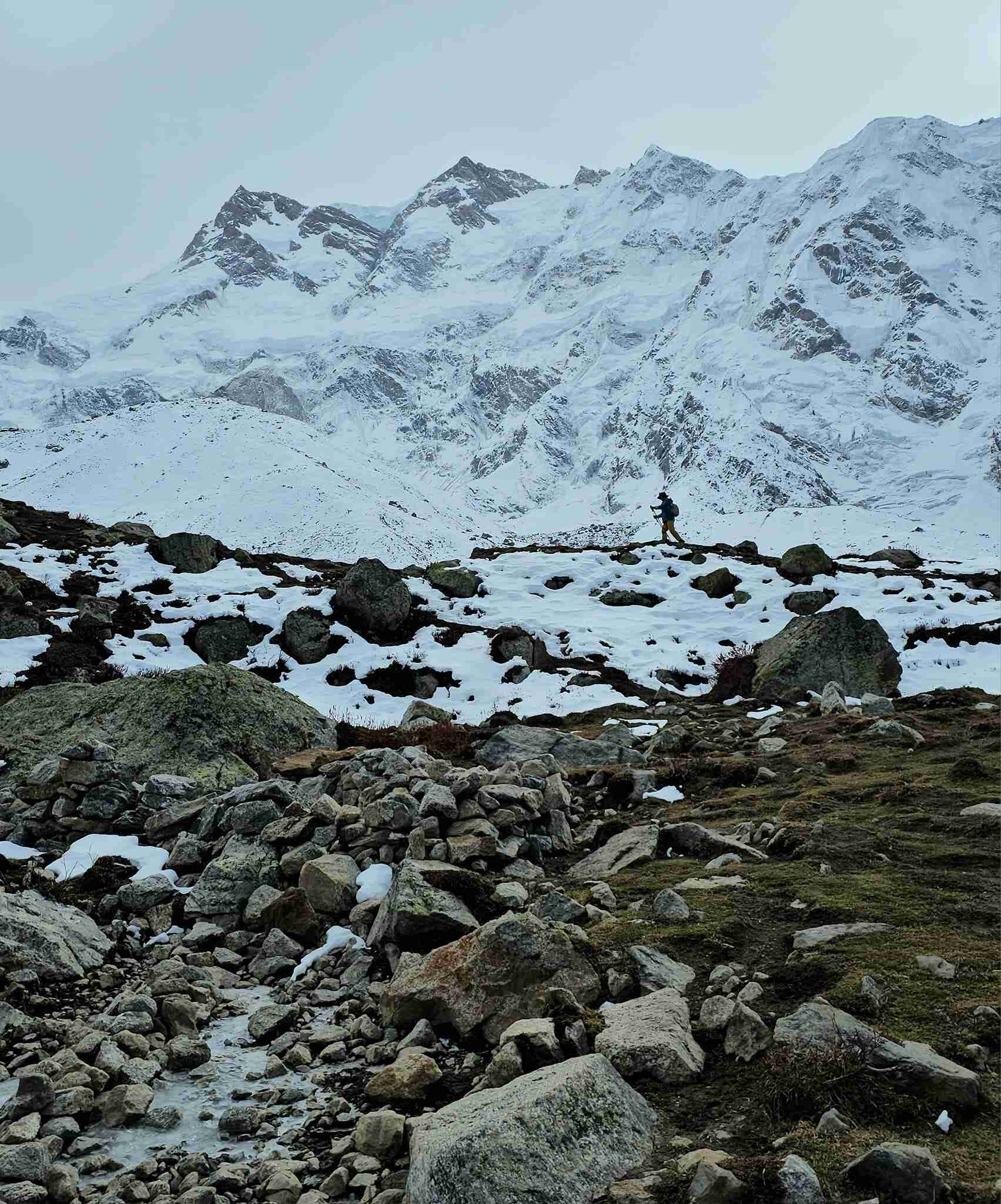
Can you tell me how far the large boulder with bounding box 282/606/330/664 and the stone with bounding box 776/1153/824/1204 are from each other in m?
19.1

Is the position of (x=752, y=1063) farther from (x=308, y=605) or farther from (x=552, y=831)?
(x=308, y=605)

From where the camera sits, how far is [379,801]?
26.0 ft

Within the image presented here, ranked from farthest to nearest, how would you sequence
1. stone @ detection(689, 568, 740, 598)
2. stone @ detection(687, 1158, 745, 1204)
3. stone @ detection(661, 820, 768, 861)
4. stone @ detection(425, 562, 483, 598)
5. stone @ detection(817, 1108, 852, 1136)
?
stone @ detection(689, 568, 740, 598), stone @ detection(425, 562, 483, 598), stone @ detection(661, 820, 768, 861), stone @ detection(817, 1108, 852, 1136), stone @ detection(687, 1158, 745, 1204)

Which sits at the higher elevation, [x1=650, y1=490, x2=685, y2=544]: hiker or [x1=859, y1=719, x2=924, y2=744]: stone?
[x1=650, y1=490, x2=685, y2=544]: hiker

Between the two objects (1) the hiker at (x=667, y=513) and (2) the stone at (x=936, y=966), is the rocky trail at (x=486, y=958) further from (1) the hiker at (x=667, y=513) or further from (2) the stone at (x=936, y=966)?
(1) the hiker at (x=667, y=513)

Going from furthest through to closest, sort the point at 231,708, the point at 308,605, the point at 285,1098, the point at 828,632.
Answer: the point at 308,605
the point at 828,632
the point at 231,708
the point at 285,1098

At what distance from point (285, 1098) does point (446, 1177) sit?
1768 mm

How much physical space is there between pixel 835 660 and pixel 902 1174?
17.2 m

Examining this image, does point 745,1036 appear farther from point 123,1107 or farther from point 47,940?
point 47,940

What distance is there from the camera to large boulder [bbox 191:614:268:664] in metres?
20.9

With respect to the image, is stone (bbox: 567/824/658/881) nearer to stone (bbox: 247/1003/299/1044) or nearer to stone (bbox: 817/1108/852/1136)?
stone (bbox: 247/1003/299/1044)

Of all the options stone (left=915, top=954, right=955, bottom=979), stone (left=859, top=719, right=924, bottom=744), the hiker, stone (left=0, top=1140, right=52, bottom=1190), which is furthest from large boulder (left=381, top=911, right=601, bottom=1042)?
the hiker

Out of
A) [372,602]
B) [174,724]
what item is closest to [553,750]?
[174,724]

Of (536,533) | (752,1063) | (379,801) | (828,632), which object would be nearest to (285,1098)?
(752,1063)
